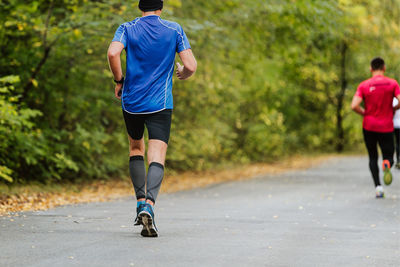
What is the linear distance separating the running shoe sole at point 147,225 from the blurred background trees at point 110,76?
4.06 meters

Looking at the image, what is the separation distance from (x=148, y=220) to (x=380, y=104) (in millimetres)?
6151

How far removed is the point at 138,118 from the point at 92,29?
5.48 metres

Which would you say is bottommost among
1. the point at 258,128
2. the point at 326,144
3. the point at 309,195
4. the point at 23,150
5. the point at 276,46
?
the point at 326,144

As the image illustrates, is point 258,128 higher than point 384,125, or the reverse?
point 384,125

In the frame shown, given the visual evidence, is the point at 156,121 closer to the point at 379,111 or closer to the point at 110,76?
the point at 379,111

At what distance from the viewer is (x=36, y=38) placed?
11992 millimetres

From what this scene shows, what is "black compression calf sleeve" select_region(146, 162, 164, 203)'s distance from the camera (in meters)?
6.06

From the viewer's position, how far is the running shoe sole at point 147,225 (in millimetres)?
5852

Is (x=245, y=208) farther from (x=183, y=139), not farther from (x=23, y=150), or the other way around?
(x=183, y=139)

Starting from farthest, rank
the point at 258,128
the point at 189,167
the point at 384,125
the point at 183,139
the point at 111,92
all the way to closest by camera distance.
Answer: the point at 258,128 → the point at 189,167 → the point at 183,139 → the point at 111,92 → the point at 384,125

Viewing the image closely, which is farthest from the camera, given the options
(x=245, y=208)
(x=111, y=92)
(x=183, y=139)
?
(x=183, y=139)

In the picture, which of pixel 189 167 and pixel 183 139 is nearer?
pixel 183 139

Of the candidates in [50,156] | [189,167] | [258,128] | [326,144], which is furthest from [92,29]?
[326,144]

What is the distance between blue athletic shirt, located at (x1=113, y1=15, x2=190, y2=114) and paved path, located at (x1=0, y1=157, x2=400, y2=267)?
1155mm
